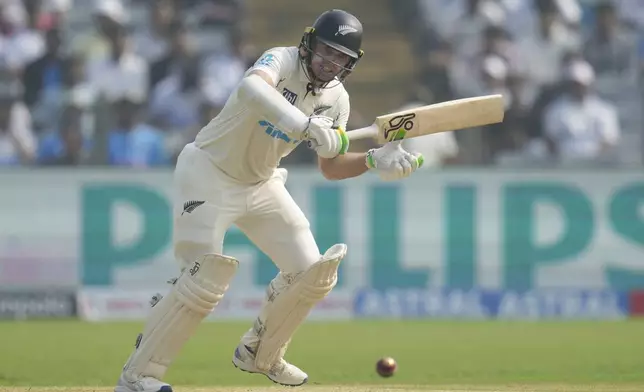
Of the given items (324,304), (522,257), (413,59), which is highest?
(413,59)

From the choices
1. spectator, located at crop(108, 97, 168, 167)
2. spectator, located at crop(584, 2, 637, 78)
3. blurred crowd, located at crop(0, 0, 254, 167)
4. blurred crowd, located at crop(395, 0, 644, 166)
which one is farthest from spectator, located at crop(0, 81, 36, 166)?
spectator, located at crop(584, 2, 637, 78)

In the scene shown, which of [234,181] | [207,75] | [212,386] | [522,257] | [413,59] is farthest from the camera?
[413,59]

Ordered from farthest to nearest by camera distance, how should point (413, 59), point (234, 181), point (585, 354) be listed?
point (413, 59)
point (585, 354)
point (234, 181)

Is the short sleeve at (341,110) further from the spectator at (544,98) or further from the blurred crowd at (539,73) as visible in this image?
the spectator at (544,98)

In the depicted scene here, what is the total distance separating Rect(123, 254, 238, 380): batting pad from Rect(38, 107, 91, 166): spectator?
19.4ft

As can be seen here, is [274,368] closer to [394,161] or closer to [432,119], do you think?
[394,161]

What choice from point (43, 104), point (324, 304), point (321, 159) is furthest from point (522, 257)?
point (321, 159)

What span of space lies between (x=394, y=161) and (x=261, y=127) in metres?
0.62

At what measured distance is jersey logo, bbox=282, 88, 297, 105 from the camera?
561 cm

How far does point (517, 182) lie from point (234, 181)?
19.9 ft

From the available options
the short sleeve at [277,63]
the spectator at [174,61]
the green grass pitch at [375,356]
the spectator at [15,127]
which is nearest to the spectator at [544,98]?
the green grass pitch at [375,356]

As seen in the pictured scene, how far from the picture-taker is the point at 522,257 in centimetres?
1130

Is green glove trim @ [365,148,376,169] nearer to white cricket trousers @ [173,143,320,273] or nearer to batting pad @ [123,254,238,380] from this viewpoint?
white cricket trousers @ [173,143,320,273]

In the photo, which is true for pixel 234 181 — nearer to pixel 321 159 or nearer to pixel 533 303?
pixel 321 159
